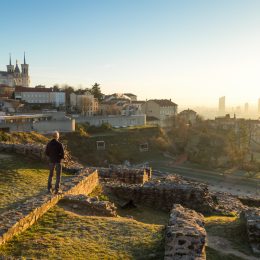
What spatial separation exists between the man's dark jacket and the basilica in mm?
124568

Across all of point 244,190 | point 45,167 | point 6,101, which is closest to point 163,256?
point 45,167

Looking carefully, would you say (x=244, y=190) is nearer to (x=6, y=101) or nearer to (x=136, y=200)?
(x=136, y=200)

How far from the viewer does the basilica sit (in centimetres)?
12950

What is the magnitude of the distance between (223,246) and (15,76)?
5253 inches

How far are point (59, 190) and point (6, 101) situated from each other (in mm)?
72877

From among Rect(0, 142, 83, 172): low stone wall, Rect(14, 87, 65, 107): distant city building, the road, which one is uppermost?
Rect(14, 87, 65, 107): distant city building

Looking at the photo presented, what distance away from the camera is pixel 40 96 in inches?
3674

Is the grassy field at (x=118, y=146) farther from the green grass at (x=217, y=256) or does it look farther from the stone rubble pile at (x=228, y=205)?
the green grass at (x=217, y=256)

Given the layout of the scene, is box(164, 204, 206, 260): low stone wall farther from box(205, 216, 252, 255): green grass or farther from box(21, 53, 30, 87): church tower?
box(21, 53, 30, 87): church tower

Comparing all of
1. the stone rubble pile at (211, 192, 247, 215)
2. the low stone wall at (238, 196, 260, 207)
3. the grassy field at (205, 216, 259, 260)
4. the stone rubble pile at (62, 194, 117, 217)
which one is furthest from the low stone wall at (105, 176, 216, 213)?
the low stone wall at (238, 196, 260, 207)

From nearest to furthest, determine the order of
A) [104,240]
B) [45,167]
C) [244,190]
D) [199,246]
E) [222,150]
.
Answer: [199,246]
[104,240]
[45,167]
[244,190]
[222,150]

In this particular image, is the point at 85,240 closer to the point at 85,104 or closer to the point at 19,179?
the point at 19,179

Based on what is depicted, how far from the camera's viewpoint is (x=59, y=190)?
11.6 meters

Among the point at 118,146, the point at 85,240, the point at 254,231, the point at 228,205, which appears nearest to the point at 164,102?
the point at 118,146
